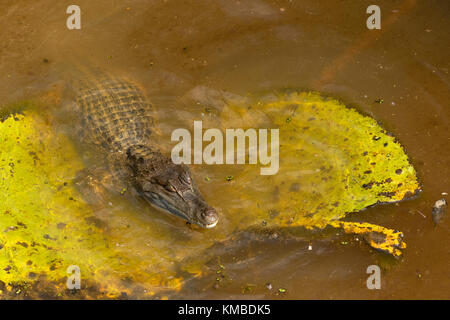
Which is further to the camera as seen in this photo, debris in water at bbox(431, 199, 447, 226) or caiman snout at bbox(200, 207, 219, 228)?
debris in water at bbox(431, 199, 447, 226)

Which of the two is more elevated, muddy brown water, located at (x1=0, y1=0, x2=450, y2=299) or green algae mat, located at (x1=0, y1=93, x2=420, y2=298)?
muddy brown water, located at (x1=0, y1=0, x2=450, y2=299)

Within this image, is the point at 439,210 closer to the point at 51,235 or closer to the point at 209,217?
the point at 209,217

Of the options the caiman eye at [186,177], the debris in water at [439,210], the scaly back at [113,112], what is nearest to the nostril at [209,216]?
the caiman eye at [186,177]

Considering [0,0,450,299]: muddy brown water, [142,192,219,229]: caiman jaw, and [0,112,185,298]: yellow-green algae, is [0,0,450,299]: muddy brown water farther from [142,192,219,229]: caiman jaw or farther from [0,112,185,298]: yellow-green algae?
[0,112,185,298]: yellow-green algae

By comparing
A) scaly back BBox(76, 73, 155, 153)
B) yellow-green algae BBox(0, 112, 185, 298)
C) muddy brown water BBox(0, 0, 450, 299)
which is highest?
muddy brown water BBox(0, 0, 450, 299)

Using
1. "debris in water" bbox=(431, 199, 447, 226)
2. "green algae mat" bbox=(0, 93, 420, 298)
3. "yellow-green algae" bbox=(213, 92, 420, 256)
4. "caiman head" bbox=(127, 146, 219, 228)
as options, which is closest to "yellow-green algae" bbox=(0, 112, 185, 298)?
"green algae mat" bbox=(0, 93, 420, 298)

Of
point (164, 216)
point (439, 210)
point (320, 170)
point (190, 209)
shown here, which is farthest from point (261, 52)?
point (439, 210)

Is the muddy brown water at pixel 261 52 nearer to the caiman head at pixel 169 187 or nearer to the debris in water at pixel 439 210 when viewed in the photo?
the debris in water at pixel 439 210
